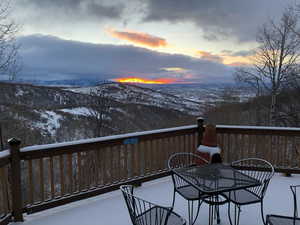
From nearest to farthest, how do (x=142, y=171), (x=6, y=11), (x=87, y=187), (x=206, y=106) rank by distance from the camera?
(x=87, y=187)
(x=142, y=171)
(x=6, y=11)
(x=206, y=106)

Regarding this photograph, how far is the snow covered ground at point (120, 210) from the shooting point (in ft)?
9.49

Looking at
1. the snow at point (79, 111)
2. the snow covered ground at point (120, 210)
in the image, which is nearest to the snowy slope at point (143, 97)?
the snow at point (79, 111)

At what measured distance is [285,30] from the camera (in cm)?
1170

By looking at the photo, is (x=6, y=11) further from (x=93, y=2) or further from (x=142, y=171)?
(x=142, y=171)

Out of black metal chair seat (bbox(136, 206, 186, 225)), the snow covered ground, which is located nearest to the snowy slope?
the snow covered ground

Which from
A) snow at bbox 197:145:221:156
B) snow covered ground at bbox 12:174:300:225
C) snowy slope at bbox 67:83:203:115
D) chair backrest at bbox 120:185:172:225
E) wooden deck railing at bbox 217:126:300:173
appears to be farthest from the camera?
snowy slope at bbox 67:83:203:115

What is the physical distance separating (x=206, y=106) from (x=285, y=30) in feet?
23.9

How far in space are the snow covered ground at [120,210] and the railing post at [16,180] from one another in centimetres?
16

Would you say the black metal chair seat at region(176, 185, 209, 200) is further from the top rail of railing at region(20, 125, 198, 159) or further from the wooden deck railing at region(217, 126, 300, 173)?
the wooden deck railing at region(217, 126, 300, 173)

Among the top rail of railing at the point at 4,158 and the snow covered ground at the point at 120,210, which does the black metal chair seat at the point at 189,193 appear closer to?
the snow covered ground at the point at 120,210

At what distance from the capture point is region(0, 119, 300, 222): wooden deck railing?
2.88 m

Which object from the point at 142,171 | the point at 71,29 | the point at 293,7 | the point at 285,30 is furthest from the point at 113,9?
the point at 285,30

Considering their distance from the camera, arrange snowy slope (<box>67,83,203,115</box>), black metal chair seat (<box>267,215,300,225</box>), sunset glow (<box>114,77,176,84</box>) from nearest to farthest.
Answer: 1. black metal chair seat (<box>267,215,300,225</box>)
2. sunset glow (<box>114,77,176,84</box>)
3. snowy slope (<box>67,83,203,115</box>)

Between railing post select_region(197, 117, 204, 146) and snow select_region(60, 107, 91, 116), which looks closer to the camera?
railing post select_region(197, 117, 204, 146)
